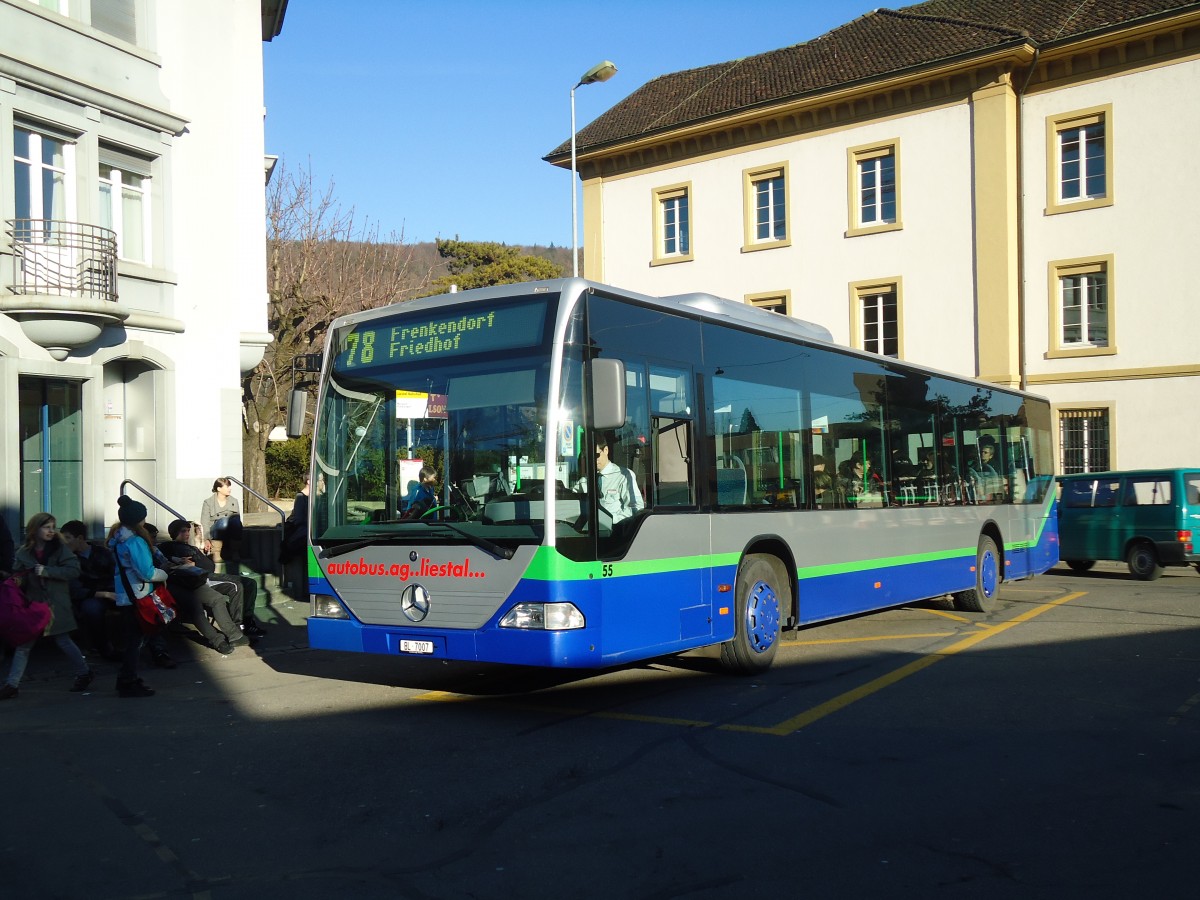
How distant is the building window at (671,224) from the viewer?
34.8m

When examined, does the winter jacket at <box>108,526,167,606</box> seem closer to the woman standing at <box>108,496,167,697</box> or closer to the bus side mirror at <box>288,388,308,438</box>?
the woman standing at <box>108,496,167,697</box>

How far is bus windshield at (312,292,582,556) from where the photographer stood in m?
8.26

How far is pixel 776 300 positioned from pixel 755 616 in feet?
77.6

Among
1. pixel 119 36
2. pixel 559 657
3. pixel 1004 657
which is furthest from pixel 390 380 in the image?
pixel 119 36

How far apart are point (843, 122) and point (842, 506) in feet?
71.5

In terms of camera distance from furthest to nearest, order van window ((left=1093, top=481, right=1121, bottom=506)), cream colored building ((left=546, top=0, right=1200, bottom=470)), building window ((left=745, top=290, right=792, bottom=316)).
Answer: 1. building window ((left=745, top=290, right=792, bottom=316))
2. cream colored building ((left=546, top=0, right=1200, bottom=470))
3. van window ((left=1093, top=481, right=1121, bottom=506))

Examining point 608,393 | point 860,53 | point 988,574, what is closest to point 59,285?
point 608,393

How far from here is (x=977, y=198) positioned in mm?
29016

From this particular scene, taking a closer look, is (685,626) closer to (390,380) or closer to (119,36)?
(390,380)

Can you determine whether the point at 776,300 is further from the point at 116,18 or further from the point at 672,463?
the point at 672,463

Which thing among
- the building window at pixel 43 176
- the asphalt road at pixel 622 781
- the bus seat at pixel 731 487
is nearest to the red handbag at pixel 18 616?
the asphalt road at pixel 622 781

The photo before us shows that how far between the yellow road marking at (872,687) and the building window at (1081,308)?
1544cm

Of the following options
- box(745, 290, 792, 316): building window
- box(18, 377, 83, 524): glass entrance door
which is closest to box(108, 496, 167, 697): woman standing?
box(18, 377, 83, 524): glass entrance door

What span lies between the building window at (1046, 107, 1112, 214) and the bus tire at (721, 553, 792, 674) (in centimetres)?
2070
